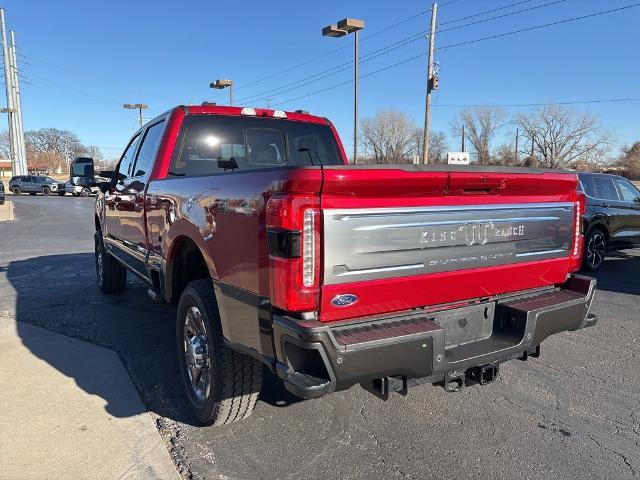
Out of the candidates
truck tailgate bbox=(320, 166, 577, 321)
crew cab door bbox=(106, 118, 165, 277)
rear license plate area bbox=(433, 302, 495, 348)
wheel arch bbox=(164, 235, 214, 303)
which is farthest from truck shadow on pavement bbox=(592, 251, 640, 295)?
crew cab door bbox=(106, 118, 165, 277)

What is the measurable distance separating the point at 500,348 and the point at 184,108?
3119 mm

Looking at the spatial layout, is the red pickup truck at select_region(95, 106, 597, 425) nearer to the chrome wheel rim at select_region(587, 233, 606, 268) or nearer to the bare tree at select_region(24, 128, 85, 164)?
the chrome wheel rim at select_region(587, 233, 606, 268)

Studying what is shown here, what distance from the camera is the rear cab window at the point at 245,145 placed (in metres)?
4.18

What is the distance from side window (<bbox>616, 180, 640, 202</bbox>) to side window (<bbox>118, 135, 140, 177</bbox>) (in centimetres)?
858

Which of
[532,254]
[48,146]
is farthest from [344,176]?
[48,146]

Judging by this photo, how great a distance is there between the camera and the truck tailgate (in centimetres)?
232

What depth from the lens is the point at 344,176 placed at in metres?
2.25

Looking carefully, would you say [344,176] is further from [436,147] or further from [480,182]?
[436,147]

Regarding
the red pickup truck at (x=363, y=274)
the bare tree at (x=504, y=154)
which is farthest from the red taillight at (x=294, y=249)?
the bare tree at (x=504, y=154)

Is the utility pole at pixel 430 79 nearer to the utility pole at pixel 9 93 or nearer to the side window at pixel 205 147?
the side window at pixel 205 147

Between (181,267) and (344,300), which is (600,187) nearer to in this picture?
(181,267)

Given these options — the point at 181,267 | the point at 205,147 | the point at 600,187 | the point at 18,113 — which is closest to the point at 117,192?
the point at 205,147

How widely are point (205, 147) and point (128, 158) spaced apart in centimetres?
180

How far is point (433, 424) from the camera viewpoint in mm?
3232
